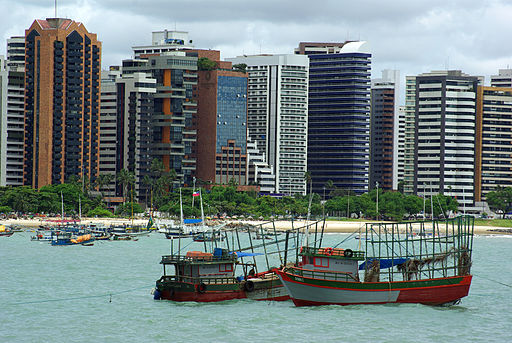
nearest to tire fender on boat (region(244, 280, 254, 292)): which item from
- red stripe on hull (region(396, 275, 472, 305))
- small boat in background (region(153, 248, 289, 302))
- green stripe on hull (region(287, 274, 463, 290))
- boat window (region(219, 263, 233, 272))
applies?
small boat in background (region(153, 248, 289, 302))

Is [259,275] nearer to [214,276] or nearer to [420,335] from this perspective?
[214,276]

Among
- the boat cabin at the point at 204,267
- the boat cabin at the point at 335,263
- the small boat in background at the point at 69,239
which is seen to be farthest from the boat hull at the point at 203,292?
the small boat in background at the point at 69,239

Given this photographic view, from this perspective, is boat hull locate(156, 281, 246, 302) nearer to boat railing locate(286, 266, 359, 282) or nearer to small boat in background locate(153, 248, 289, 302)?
small boat in background locate(153, 248, 289, 302)

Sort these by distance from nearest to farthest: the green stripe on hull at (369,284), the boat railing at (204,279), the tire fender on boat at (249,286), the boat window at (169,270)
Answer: the green stripe on hull at (369,284) < the boat railing at (204,279) < the tire fender on boat at (249,286) < the boat window at (169,270)

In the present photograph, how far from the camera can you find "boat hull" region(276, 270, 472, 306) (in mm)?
74500

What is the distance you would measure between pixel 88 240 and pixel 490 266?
77964mm

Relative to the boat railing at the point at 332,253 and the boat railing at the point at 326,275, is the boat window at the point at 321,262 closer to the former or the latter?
the boat railing at the point at 332,253

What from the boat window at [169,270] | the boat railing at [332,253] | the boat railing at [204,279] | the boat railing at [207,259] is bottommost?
the boat window at [169,270]

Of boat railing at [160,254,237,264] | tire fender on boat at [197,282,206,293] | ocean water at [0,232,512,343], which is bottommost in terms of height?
ocean water at [0,232,512,343]

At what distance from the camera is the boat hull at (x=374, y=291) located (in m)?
74.5

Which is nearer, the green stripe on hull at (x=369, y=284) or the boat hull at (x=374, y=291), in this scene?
the green stripe on hull at (x=369, y=284)

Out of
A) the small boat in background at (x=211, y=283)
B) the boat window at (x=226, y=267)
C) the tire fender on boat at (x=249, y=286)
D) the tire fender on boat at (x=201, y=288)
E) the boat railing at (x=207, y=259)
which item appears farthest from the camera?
the tire fender on boat at (x=249, y=286)

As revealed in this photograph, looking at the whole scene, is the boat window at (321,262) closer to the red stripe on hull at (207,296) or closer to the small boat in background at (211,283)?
the small boat in background at (211,283)

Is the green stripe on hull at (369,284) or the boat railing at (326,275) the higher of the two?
the boat railing at (326,275)
